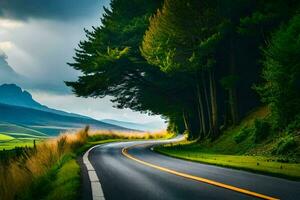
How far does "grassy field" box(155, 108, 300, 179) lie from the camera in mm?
14312

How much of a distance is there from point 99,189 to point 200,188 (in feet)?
7.90

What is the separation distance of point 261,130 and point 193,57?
23.5 ft

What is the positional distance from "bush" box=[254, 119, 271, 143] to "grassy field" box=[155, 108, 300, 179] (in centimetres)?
29

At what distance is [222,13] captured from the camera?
29.6 metres

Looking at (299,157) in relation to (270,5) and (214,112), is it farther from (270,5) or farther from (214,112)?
(214,112)

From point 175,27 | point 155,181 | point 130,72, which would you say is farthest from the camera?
point 130,72

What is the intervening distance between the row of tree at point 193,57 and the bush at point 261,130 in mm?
2111

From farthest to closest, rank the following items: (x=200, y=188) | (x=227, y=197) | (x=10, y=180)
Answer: (x=10, y=180)
(x=200, y=188)
(x=227, y=197)

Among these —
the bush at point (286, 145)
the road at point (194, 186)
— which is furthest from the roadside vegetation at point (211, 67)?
the road at point (194, 186)

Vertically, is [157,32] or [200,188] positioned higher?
[157,32]

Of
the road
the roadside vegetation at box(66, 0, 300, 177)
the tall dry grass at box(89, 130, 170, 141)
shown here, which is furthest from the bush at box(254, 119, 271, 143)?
the tall dry grass at box(89, 130, 170, 141)

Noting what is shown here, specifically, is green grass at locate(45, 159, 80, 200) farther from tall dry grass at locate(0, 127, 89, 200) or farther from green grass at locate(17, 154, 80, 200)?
tall dry grass at locate(0, 127, 89, 200)

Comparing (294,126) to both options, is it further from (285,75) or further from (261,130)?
(261,130)

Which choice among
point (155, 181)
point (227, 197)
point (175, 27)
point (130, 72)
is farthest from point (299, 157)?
point (130, 72)
